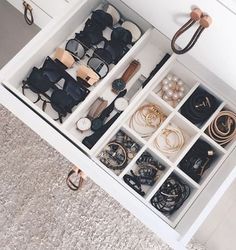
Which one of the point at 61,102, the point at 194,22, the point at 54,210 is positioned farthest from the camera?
the point at 54,210

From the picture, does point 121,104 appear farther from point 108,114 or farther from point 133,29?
point 133,29

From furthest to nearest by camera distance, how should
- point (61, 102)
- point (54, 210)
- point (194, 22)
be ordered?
point (54, 210) < point (61, 102) < point (194, 22)

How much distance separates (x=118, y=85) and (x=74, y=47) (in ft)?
0.45

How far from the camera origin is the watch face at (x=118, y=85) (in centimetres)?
112

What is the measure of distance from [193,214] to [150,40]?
1.44ft

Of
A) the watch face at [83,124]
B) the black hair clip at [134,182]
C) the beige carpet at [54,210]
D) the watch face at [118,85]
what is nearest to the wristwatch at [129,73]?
the watch face at [118,85]

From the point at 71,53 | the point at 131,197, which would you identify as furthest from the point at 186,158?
the point at 71,53

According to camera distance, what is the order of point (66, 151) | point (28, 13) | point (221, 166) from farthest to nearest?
point (28, 13), point (221, 166), point (66, 151)

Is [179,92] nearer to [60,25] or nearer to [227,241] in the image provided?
[60,25]

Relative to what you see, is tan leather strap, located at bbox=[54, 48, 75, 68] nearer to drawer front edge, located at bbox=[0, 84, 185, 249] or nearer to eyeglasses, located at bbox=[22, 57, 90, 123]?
eyeglasses, located at bbox=[22, 57, 90, 123]

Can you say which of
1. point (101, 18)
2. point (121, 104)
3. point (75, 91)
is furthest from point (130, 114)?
point (101, 18)

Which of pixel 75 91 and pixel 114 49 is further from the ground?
pixel 114 49

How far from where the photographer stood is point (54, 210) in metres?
1.47

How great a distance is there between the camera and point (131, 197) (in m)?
0.97
